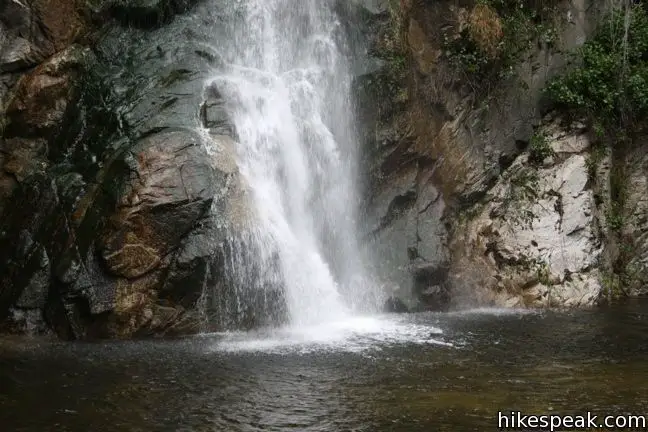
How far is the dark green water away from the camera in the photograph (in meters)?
5.21

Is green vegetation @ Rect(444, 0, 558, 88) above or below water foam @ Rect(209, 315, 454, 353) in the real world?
above

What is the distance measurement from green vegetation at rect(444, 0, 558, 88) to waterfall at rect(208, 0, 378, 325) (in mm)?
2547

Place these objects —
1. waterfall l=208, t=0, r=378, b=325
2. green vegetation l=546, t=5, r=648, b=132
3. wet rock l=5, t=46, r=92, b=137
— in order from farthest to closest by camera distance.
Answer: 1. green vegetation l=546, t=5, r=648, b=132
2. wet rock l=5, t=46, r=92, b=137
3. waterfall l=208, t=0, r=378, b=325

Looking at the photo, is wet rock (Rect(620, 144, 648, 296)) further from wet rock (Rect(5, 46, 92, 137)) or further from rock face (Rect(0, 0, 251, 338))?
wet rock (Rect(5, 46, 92, 137))

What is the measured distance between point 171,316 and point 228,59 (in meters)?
4.97

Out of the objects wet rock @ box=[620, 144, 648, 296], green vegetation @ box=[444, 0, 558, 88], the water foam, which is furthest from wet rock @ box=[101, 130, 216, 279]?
wet rock @ box=[620, 144, 648, 296]

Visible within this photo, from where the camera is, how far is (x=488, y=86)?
13.1 meters

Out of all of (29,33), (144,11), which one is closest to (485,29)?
(144,11)

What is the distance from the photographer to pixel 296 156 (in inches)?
434

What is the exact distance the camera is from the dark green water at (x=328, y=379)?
17.1 feet

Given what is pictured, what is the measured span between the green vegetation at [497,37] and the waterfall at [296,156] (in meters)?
2.55

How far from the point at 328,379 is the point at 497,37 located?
30.1ft

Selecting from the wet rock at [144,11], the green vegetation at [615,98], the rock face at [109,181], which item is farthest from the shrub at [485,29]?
the wet rock at [144,11]

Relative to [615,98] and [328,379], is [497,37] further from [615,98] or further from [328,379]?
[328,379]
